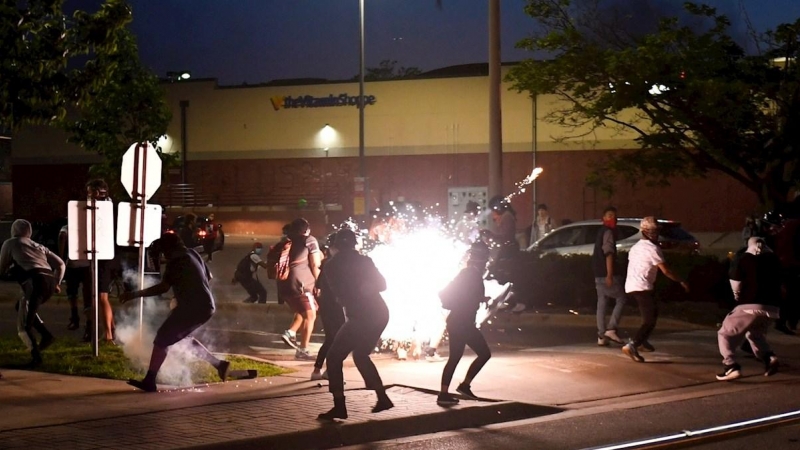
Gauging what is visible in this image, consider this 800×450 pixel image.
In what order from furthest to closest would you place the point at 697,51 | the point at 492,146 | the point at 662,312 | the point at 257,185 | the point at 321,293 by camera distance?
1. the point at 257,185
2. the point at 697,51
3. the point at 492,146
4. the point at 662,312
5. the point at 321,293

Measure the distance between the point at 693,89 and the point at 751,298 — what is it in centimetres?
857

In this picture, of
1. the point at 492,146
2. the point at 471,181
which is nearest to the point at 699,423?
the point at 492,146

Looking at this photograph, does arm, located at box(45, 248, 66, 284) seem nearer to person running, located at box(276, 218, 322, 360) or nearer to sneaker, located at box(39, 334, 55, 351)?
sneaker, located at box(39, 334, 55, 351)

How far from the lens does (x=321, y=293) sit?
11.4 meters

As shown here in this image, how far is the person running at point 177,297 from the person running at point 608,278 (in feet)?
19.4

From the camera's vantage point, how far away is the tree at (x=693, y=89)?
2030cm

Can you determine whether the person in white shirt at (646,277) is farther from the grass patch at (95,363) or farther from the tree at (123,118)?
the tree at (123,118)

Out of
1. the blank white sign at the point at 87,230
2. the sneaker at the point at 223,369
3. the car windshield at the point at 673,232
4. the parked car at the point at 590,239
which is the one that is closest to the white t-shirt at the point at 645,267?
the sneaker at the point at 223,369

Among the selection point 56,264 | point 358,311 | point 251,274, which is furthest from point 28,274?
point 251,274

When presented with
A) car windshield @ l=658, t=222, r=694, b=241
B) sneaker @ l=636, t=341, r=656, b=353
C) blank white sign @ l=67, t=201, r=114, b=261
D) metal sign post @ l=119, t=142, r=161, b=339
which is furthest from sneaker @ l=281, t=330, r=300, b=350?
car windshield @ l=658, t=222, r=694, b=241

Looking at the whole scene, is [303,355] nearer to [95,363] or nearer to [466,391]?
[95,363]

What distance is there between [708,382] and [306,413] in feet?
16.1

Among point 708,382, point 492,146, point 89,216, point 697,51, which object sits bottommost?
point 708,382

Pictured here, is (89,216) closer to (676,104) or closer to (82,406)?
(82,406)
